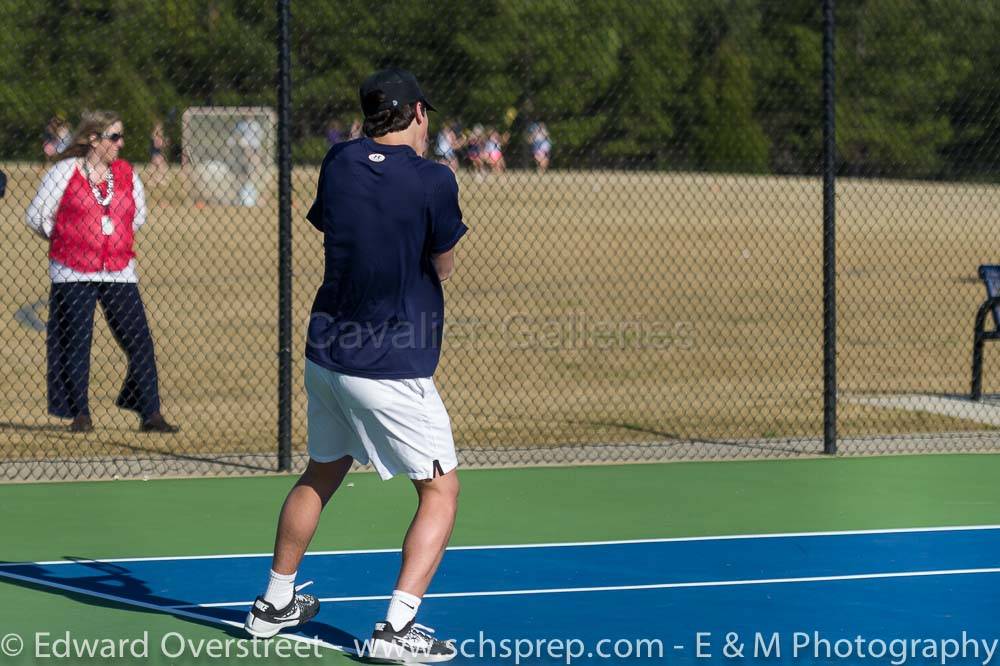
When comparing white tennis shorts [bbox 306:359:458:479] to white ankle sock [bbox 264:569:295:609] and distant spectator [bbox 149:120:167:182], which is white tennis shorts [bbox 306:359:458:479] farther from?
distant spectator [bbox 149:120:167:182]

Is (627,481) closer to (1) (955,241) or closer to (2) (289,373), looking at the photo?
(2) (289,373)

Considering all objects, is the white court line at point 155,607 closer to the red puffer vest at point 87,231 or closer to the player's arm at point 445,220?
the player's arm at point 445,220

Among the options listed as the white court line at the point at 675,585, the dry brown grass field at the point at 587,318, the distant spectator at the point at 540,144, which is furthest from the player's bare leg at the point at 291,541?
the distant spectator at the point at 540,144

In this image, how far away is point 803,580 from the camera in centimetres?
696

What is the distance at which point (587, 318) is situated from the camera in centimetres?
1852

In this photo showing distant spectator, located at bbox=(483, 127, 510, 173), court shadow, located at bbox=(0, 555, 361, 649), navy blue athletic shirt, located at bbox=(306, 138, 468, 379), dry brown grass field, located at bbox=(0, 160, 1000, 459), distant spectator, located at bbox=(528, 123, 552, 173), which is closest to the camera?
navy blue athletic shirt, located at bbox=(306, 138, 468, 379)

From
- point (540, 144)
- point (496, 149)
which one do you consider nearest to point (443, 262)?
point (496, 149)

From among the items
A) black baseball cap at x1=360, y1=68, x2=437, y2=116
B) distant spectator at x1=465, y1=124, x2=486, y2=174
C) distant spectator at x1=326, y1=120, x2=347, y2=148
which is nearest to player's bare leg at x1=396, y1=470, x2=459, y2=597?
black baseball cap at x1=360, y1=68, x2=437, y2=116

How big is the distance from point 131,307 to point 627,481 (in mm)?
3280

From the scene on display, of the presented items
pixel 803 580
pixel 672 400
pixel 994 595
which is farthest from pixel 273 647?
pixel 672 400

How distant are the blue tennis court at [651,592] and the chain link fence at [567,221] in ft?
7.88

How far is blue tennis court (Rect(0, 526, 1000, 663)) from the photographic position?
598 centimetres

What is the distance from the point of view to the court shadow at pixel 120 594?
6.14 metres

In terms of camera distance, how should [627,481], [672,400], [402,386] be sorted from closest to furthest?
[402,386]
[627,481]
[672,400]
